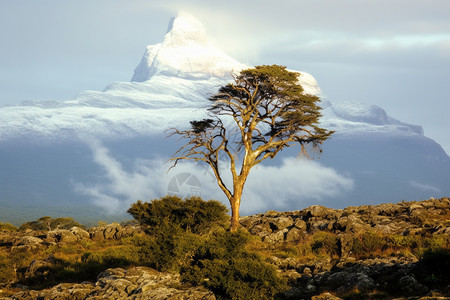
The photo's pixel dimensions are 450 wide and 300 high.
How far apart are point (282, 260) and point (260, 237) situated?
7.98m

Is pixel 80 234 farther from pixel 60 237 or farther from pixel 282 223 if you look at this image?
pixel 282 223

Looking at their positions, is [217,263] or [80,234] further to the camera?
[80,234]

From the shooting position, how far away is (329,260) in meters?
23.5

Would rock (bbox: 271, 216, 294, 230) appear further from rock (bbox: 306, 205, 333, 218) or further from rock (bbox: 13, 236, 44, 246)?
rock (bbox: 13, 236, 44, 246)

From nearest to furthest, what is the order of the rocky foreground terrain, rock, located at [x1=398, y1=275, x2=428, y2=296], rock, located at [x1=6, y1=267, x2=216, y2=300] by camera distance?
rock, located at [x1=6, y1=267, x2=216, y2=300], rock, located at [x1=398, y1=275, x2=428, y2=296], the rocky foreground terrain

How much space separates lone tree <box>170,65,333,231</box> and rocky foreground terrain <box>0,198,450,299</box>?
493 cm

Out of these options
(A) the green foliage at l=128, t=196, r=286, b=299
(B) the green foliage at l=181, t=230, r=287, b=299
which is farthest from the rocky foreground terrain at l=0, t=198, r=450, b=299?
(A) the green foliage at l=128, t=196, r=286, b=299

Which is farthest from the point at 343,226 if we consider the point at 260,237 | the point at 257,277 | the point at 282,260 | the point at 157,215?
the point at 257,277

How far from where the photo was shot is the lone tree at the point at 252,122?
35.9 m

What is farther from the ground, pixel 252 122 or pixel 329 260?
pixel 252 122

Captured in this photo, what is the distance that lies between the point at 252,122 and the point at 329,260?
15.0 metres

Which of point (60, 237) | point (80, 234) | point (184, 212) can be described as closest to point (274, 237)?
point (184, 212)

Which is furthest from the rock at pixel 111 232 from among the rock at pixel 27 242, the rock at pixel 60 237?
the rock at pixel 27 242

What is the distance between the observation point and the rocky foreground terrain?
669 inches
